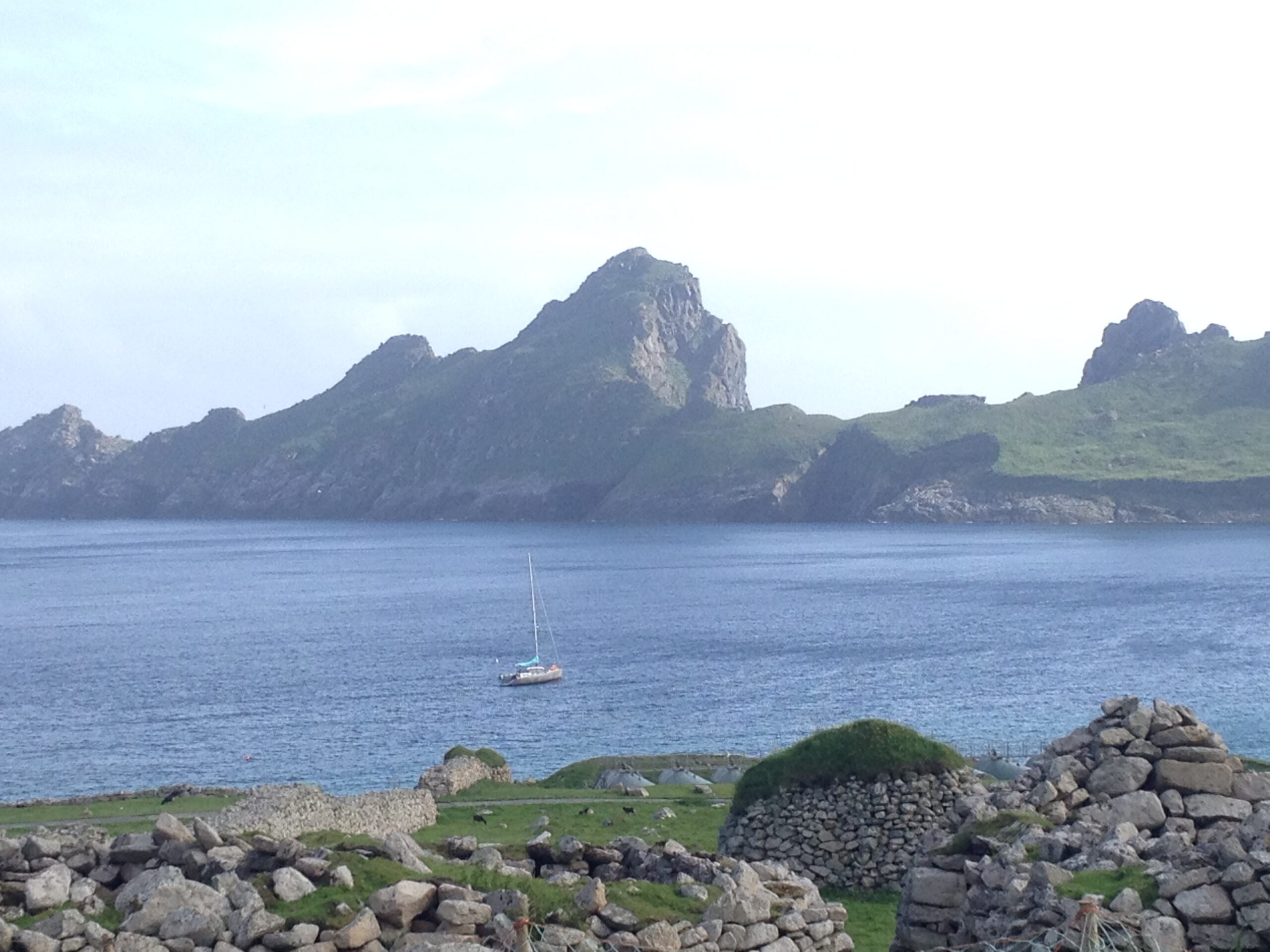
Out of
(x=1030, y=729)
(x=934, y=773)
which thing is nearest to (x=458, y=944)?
(x=934, y=773)

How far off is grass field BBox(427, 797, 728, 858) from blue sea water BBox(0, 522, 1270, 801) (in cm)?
2200

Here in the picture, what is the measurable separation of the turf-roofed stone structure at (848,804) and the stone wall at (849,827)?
0.02m

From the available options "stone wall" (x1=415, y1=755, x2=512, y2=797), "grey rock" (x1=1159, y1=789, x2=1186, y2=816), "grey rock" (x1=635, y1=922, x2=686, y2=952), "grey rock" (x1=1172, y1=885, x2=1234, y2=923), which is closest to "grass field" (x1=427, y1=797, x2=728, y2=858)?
"stone wall" (x1=415, y1=755, x2=512, y2=797)

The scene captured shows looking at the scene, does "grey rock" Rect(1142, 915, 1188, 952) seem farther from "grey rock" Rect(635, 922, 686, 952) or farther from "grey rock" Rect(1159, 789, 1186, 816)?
"grey rock" Rect(635, 922, 686, 952)

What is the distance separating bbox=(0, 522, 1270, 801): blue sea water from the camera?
71375 mm

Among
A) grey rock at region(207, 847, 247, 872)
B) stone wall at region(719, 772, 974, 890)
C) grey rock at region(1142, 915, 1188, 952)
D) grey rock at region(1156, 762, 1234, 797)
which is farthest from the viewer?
stone wall at region(719, 772, 974, 890)

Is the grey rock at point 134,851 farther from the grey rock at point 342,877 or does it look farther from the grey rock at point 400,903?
the grey rock at point 400,903

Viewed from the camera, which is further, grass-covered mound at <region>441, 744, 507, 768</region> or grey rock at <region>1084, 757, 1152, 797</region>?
grass-covered mound at <region>441, 744, 507, 768</region>

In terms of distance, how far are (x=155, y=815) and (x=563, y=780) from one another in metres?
16.2

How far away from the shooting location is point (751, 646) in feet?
365

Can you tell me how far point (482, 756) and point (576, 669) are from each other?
5005 cm

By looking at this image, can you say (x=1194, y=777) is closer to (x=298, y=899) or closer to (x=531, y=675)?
(x=298, y=899)

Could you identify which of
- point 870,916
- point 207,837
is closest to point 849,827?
point 870,916

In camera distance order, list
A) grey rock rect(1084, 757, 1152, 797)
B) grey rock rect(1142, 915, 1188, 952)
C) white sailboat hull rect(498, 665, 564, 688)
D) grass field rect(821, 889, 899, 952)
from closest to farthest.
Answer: grey rock rect(1142, 915, 1188, 952) → grey rock rect(1084, 757, 1152, 797) → grass field rect(821, 889, 899, 952) → white sailboat hull rect(498, 665, 564, 688)
